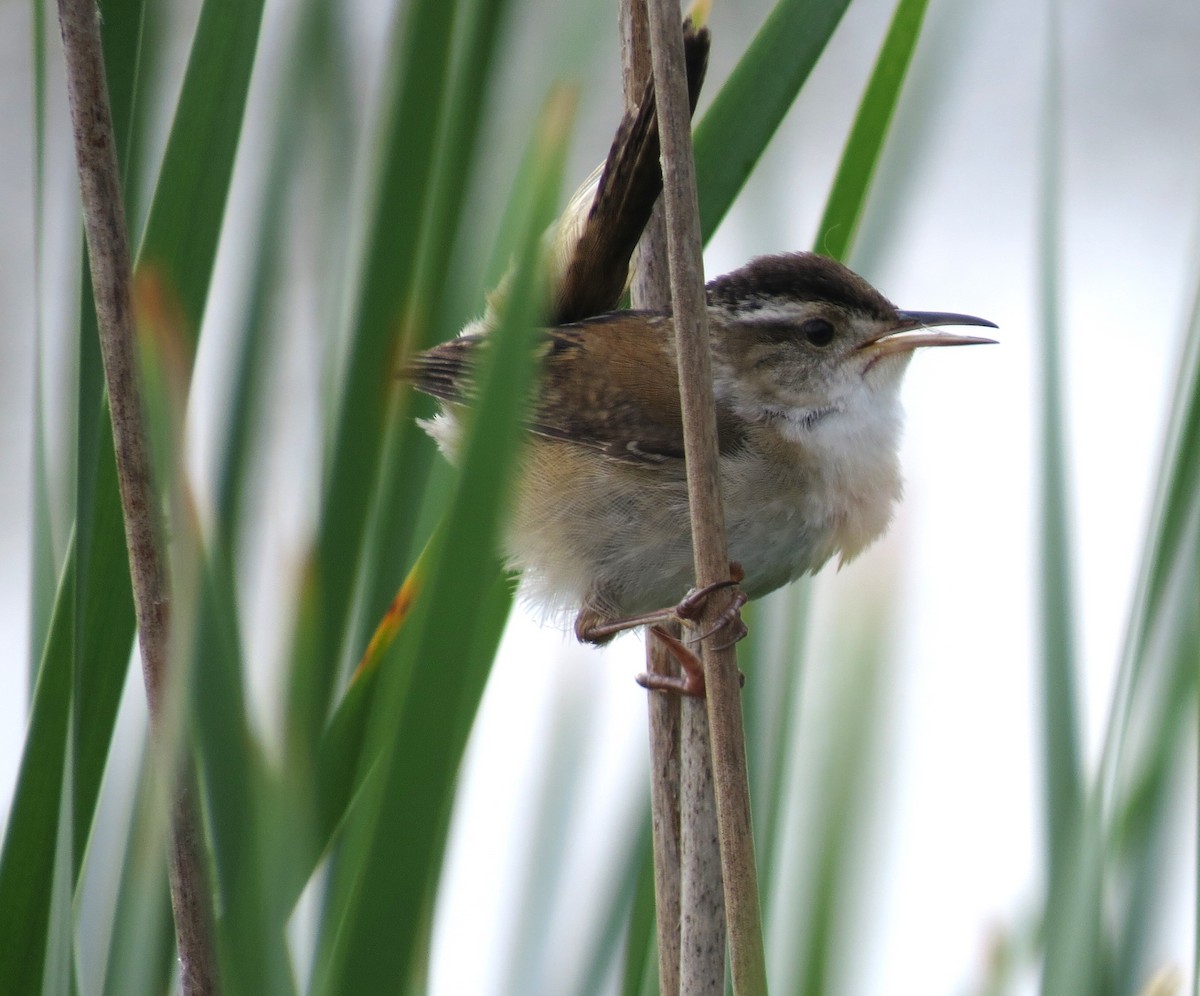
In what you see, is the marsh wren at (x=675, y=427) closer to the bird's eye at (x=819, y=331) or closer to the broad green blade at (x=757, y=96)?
the bird's eye at (x=819, y=331)

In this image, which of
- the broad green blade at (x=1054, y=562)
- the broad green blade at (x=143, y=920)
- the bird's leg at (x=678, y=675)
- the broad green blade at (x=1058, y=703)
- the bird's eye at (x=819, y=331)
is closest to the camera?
the broad green blade at (x=143, y=920)

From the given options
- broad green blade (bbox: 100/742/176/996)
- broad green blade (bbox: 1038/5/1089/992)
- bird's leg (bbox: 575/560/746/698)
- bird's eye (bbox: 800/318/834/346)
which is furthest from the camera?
bird's eye (bbox: 800/318/834/346)

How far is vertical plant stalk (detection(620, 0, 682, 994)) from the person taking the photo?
1.21m

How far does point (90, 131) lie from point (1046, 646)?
34.0 inches

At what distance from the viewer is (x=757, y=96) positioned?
1.20 meters

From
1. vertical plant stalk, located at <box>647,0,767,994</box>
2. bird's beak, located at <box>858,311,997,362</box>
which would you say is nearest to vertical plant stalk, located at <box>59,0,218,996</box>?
vertical plant stalk, located at <box>647,0,767,994</box>

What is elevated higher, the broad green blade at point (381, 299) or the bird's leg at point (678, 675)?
the broad green blade at point (381, 299)

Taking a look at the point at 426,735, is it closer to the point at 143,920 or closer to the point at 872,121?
the point at 143,920

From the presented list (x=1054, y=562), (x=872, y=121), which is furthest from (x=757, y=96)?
(x=1054, y=562)

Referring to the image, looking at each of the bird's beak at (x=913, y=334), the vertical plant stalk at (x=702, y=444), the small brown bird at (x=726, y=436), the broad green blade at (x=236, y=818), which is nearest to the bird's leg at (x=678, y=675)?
the small brown bird at (x=726, y=436)

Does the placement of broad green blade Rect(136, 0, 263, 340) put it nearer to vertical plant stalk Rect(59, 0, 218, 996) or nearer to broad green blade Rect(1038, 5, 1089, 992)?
vertical plant stalk Rect(59, 0, 218, 996)

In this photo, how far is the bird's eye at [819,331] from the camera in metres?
1.98

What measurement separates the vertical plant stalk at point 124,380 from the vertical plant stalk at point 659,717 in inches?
18.2

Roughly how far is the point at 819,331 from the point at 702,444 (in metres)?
0.99
